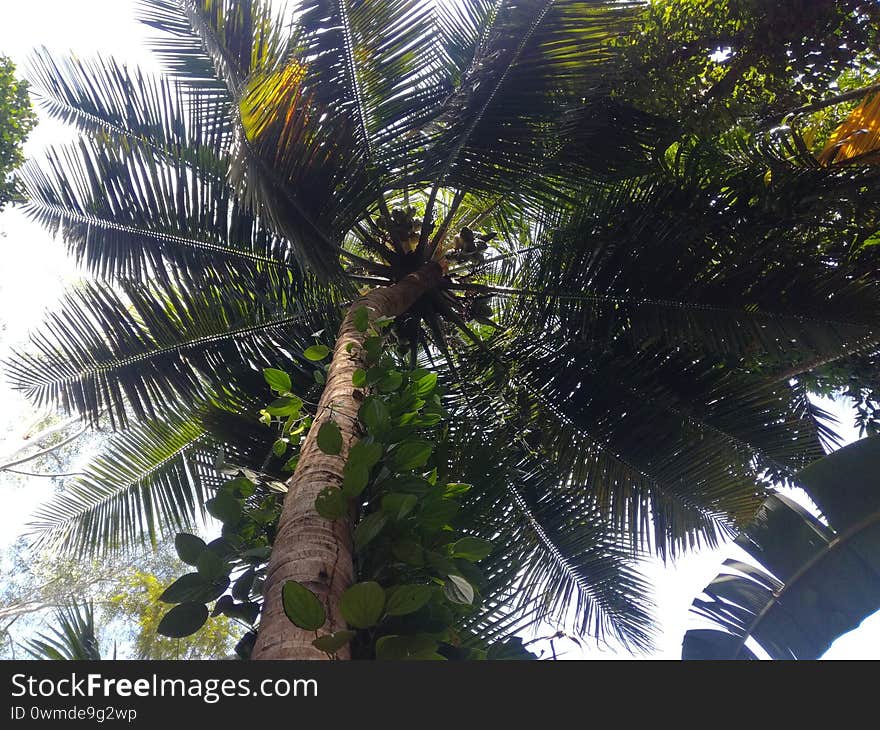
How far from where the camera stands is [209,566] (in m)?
1.71

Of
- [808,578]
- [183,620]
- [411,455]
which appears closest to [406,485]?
[411,455]

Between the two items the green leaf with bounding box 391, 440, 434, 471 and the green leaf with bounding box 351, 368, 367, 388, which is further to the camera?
the green leaf with bounding box 351, 368, 367, 388

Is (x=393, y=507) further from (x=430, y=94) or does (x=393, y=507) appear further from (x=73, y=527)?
(x=73, y=527)

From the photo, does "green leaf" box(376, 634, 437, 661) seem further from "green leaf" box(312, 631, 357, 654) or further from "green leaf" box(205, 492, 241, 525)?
"green leaf" box(205, 492, 241, 525)

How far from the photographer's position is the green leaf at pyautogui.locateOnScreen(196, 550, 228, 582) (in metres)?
1.70

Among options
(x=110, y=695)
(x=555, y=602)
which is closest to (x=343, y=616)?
(x=110, y=695)

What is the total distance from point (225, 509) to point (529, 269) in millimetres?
3328

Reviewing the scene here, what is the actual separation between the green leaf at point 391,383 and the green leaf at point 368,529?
71 cm

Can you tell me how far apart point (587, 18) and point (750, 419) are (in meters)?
2.57

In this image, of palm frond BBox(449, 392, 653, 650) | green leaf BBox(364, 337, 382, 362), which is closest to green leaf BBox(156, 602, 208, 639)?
green leaf BBox(364, 337, 382, 362)

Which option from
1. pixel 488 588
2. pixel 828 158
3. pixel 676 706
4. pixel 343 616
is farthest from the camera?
pixel 828 158

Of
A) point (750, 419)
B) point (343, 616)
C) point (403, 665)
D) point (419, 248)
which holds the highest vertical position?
point (419, 248)

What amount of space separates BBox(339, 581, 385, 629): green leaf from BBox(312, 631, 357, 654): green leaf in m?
0.05

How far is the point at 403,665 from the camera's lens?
1.09m
